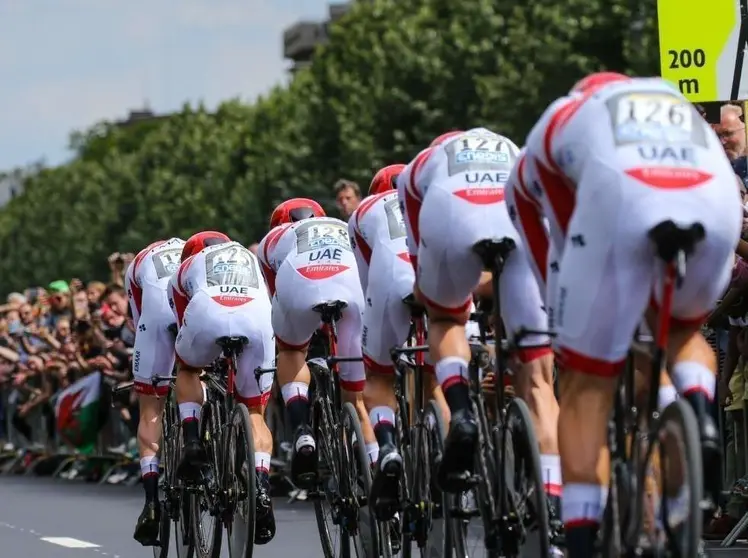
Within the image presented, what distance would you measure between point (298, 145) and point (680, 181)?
62.4 metres

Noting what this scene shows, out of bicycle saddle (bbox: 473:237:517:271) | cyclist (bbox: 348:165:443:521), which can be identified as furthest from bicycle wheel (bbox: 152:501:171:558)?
bicycle saddle (bbox: 473:237:517:271)

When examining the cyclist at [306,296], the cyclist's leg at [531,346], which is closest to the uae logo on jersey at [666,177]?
the cyclist's leg at [531,346]

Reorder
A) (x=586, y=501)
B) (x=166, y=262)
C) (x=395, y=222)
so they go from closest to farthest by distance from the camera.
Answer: (x=586, y=501)
(x=395, y=222)
(x=166, y=262)

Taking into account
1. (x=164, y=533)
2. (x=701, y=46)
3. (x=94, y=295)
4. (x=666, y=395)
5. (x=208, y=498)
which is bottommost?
(x=94, y=295)

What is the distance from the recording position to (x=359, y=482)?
11469 millimetres

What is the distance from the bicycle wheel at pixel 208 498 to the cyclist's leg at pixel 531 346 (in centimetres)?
350

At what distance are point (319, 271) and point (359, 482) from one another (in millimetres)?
1760

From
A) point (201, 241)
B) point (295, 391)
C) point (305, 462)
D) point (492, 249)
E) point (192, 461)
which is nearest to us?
point (492, 249)

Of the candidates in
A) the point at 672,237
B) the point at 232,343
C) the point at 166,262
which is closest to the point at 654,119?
the point at 672,237

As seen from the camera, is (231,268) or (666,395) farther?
(231,268)

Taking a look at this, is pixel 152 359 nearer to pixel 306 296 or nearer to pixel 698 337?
pixel 306 296

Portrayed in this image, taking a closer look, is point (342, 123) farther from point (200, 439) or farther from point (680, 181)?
point (680, 181)

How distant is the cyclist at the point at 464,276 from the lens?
9.20 metres

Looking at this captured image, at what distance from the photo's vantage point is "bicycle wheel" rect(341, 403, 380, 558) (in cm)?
1111
